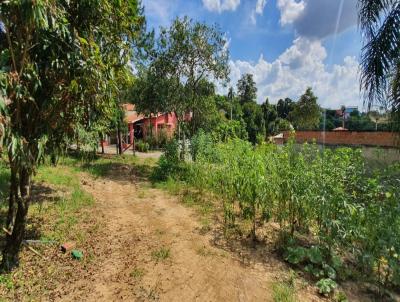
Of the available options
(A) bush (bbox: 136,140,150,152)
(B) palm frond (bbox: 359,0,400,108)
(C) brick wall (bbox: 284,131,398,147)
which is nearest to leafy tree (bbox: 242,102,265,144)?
(A) bush (bbox: 136,140,150,152)

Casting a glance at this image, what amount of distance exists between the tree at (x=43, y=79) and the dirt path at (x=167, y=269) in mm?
1060

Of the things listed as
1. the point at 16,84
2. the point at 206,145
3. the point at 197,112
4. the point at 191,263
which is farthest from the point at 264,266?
the point at 197,112

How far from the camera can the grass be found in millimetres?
3695

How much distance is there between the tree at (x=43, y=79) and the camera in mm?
2473

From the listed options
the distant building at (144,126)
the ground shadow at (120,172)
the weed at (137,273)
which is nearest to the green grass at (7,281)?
the weed at (137,273)

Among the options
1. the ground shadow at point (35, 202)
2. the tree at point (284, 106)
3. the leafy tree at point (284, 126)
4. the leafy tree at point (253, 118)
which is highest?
the tree at point (284, 106)

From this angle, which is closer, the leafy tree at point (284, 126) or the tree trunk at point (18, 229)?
the tree trunk at point (18, 229)

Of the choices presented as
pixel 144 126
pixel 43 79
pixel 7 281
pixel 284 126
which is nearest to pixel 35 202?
pixel 7 281

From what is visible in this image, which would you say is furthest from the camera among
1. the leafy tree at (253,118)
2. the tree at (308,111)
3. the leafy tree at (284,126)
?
the leafy tree at (253,118)

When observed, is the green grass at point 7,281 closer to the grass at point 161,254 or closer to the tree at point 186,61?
the grass at point 161,254

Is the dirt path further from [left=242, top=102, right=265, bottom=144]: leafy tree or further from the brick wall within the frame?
[left=242, top=102, right=265, bottom=144]: leafy tree

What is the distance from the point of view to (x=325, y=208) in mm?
3676

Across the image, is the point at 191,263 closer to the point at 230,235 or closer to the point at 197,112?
the point at 230,235

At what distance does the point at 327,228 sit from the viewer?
380cm
